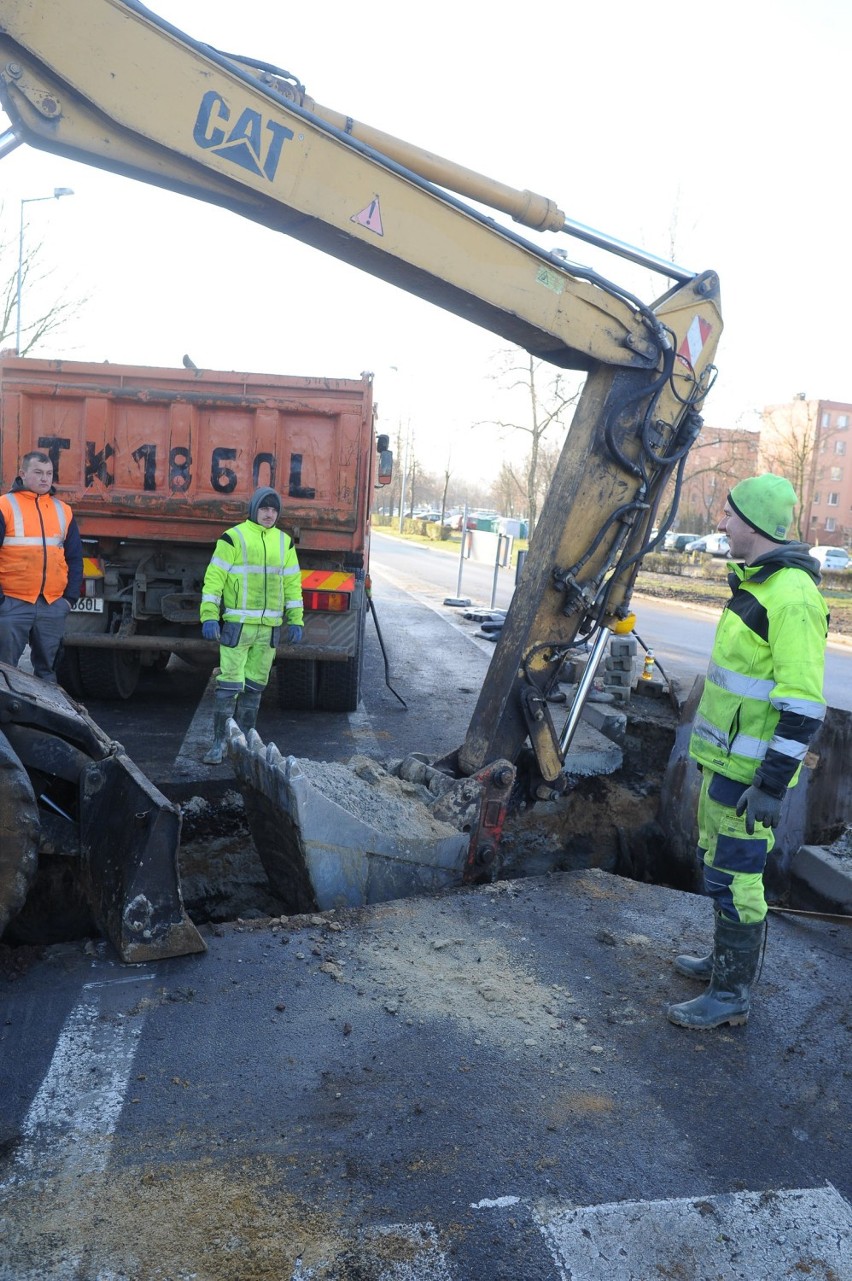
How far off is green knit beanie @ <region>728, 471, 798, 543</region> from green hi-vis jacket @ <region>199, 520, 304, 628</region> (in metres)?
3.64

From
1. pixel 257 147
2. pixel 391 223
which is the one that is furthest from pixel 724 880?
pixel 257 147

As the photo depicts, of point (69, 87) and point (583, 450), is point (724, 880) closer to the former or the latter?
point (583, 450)

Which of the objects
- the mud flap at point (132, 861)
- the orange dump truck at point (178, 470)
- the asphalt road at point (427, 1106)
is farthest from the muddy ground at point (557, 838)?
the orange dump truck at point (178, 470)

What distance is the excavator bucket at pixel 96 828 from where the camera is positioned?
135 inches

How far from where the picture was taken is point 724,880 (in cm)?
358

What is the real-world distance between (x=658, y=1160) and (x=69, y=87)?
420 centimetres

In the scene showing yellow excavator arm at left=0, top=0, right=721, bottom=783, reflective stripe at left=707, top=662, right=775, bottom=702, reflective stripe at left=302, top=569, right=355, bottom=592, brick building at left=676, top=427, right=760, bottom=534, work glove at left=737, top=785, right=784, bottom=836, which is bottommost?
work glove at left=737, top=785, right=784, bottom=836

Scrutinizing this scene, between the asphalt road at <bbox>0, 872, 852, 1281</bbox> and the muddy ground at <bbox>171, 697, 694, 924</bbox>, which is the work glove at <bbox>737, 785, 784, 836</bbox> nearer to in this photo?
the asphalt road at <bbox>0, 872, 852, 1281</bbox>

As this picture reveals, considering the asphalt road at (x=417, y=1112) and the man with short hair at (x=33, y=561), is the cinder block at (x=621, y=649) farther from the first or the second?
the man with short hair at (x=33, y=561)

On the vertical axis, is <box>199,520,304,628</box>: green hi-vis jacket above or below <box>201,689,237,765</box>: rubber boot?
above

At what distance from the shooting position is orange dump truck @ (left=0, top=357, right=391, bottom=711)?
7582 mm

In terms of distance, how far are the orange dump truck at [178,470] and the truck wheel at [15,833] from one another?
14.2 feet

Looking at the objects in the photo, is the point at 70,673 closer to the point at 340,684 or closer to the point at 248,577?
the point at 340,684

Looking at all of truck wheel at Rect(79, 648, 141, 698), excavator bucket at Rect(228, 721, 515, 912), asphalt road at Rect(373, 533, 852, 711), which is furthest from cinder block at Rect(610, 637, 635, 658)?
truck wheel at Rect(79, 648, 141, 698)
